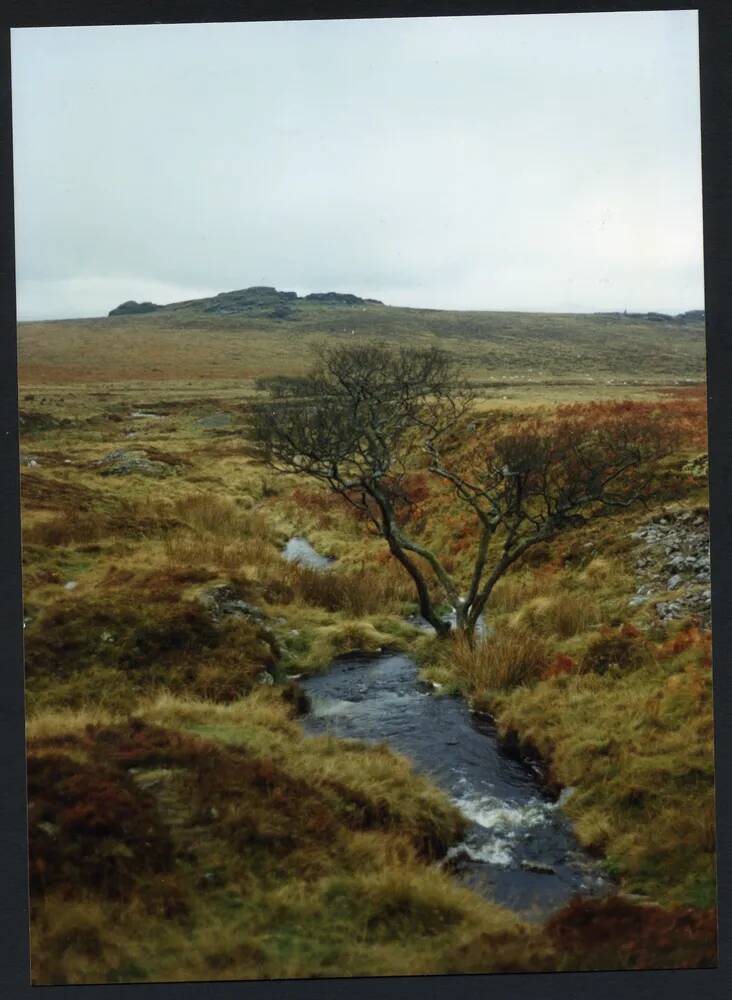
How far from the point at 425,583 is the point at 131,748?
8.82 feet

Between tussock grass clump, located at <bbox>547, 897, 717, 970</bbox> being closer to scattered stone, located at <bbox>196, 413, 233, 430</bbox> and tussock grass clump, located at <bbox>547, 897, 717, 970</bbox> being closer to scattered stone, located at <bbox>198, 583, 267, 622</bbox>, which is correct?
scattered stone, located at <bbox>198, 583, 267, 622</bbox>

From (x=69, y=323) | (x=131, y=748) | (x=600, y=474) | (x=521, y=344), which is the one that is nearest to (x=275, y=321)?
(x=69, y=323)

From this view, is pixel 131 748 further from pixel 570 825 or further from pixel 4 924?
pixel 570 825

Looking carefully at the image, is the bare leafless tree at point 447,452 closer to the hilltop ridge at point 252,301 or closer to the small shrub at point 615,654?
the hilltop ridge at point 252,301

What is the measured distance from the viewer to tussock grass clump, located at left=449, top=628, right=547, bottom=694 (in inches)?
249

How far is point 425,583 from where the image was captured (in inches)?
260

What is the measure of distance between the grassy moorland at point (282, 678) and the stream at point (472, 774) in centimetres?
13

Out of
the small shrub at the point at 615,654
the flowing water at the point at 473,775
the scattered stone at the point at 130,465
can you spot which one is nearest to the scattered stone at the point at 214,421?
the scattered stone at the point at 130,465

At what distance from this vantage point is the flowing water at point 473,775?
5758mm

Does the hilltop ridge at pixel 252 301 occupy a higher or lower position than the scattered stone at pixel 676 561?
higher

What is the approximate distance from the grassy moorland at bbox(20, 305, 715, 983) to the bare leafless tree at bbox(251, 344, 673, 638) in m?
0.17

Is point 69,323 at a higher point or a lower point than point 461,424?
higher

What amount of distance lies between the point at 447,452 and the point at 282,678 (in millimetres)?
2324

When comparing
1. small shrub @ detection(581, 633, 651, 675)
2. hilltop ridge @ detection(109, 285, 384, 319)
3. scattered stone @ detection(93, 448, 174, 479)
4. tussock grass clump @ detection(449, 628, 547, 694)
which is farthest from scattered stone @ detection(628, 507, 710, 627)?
scattered stone @ detection(93, 448, 174, 479)
